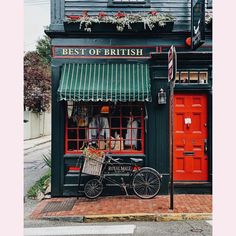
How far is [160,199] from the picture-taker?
8883 mm

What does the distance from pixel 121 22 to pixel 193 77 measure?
2293mm

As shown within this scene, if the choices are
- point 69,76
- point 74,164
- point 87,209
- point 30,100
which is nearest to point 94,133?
point 74,164

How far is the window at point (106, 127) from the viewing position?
951 cm

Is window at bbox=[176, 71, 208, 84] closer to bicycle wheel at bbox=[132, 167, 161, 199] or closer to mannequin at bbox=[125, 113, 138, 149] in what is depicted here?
mannequin at bbox=[125, 113, 138, 149]

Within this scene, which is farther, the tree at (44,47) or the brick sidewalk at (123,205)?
the tree at (44,47)

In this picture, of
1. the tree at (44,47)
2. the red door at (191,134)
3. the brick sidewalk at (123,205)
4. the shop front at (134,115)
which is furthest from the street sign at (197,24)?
the tree at (44,47)

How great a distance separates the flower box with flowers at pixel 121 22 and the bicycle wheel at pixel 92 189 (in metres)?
3.72

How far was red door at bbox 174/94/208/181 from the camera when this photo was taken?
9.63m

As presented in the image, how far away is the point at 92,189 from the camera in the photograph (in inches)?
348

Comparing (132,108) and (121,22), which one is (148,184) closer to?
(132,108)

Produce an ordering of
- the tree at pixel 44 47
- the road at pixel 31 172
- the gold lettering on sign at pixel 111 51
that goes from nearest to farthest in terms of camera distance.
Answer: the road at pixel 31 172 → the gold lettering on sign at pixel 111 51 → the tree at pixel 44 47

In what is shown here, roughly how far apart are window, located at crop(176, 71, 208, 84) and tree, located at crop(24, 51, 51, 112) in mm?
18769

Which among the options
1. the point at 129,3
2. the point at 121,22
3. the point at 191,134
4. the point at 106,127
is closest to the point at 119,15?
the point at 121,22

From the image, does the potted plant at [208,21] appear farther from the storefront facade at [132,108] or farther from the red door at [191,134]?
the red door at [191,134]
